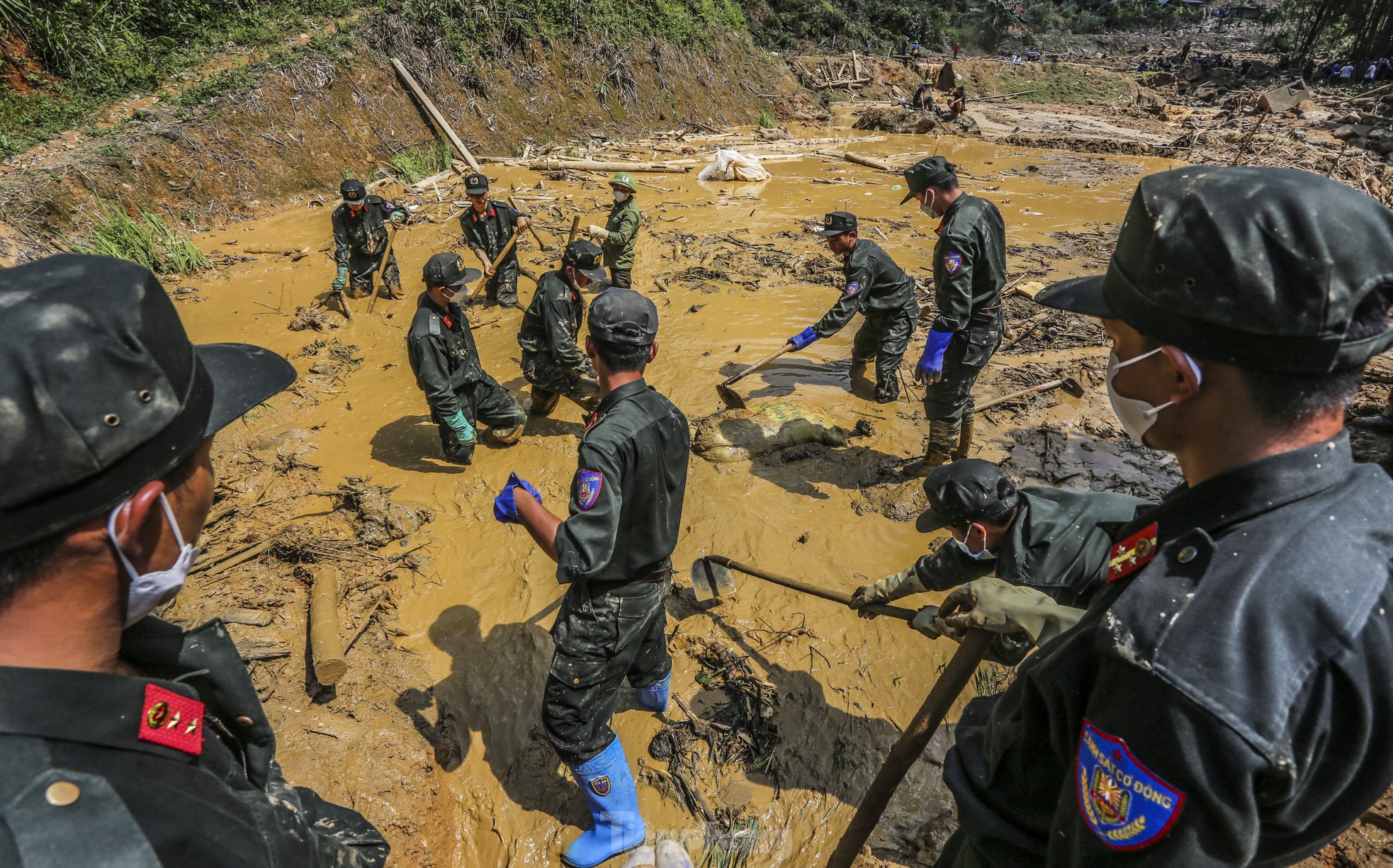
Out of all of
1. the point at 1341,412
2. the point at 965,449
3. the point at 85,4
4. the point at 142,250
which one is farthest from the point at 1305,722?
the point at 85,4

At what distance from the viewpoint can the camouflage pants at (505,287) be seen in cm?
803

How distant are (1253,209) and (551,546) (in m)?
2.09

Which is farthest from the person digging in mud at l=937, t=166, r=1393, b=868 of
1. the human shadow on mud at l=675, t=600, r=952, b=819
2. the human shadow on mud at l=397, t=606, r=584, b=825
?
the human shadow on mud at l=397, t=606, r=584, b=825

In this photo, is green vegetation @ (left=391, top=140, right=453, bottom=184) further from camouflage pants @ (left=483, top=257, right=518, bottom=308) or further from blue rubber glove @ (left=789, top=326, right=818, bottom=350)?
blue rubber glove @ (left=789, top=326, right=818, bottom=350)

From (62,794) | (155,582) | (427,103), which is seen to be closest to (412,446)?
(155,582)

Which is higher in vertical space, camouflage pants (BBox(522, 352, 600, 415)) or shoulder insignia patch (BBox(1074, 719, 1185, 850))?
shoulder insignia patch (BBox(1074, 719, 1185, 850))

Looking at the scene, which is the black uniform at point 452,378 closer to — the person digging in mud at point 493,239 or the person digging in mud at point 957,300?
the person digging in mud at point 493,239

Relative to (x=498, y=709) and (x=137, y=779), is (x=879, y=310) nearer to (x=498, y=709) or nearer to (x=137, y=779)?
(x=498, y=709)

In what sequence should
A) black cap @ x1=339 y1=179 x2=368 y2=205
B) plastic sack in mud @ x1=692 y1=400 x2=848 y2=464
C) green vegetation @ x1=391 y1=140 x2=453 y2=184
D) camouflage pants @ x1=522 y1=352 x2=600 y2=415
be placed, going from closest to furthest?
1. plastic sack in mud @ x1=692 y1=400 x2=848 y2=464
2. camouflage pants @ x1=522 y1=352 x2=600 y2=415
3. black cap @ x1=339 y1=179 x2=368 y2=205
4. green vegetation @ x1=391 y1=140 x2=453 y2=184

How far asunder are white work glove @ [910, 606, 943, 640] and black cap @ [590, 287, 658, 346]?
149 cm

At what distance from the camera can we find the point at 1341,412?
1.06m

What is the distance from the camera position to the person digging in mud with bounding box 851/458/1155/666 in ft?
7.99

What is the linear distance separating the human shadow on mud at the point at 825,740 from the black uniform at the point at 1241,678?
2.09m

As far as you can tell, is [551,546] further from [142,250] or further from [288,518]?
[142,250]
